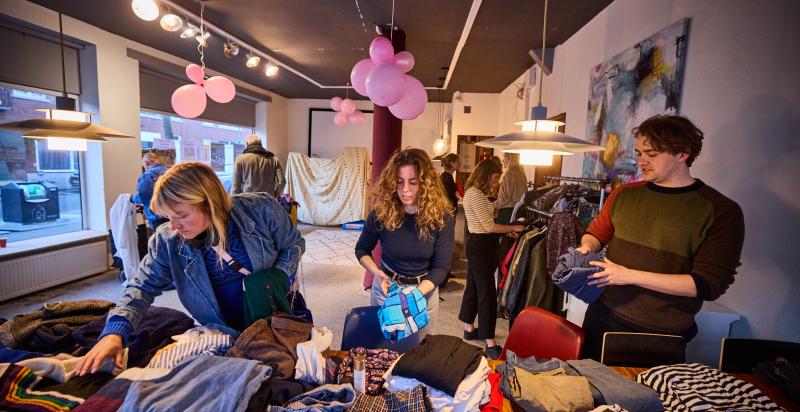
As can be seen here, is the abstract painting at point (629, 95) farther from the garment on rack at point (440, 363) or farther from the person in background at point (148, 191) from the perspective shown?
the person in background at point (148, 191)

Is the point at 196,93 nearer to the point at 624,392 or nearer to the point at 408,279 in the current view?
the point at 408,279

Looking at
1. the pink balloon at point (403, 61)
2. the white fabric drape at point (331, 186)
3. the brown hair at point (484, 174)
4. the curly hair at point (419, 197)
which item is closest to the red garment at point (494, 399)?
the curly hair at point (419, 197)

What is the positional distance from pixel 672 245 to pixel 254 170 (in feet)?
17.5

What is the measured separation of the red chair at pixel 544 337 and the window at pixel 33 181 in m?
5.27

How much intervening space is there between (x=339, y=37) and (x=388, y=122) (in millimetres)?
1240

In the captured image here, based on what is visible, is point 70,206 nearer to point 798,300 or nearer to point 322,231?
point 322,231

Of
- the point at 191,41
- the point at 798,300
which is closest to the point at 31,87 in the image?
the point at 191,41

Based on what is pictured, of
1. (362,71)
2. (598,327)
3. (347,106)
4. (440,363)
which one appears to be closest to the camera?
(440,363)

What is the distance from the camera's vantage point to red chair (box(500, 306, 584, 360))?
1.53 meters

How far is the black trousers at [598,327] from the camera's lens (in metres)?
1.46

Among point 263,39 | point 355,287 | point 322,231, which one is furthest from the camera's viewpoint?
point 322,231

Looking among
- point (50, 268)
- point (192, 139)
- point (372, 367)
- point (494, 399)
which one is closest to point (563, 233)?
point (494, 399)

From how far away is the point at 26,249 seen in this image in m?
3.78

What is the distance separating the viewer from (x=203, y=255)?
138 cm
